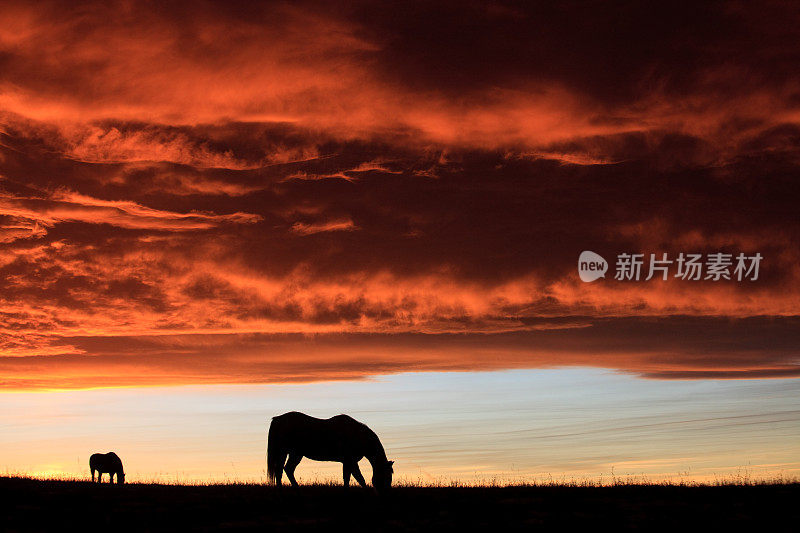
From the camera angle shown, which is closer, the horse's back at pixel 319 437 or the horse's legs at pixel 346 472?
the horse's legs at pixel 346 472

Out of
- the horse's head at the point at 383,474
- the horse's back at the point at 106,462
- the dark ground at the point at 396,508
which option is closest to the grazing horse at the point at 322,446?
the horse's head at the point at 383,474

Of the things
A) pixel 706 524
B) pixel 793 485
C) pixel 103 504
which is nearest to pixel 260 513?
pixel 103 504

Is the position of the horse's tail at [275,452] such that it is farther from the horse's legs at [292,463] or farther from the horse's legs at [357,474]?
the horse's legs at [357,474]

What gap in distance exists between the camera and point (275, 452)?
28.9 metres

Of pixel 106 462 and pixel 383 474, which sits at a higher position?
pixel 106 462

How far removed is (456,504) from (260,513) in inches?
216

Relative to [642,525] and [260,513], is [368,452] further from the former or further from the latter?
[642,525]

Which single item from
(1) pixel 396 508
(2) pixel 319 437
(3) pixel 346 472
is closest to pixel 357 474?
(3) pixel 346 472

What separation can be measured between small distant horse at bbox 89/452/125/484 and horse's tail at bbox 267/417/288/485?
1283 cm

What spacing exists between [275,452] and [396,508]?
779cm

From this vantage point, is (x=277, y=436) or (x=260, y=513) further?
(x=277, y=436)

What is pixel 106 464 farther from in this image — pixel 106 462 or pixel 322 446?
pixel 322 446

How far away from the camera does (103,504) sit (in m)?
22.8

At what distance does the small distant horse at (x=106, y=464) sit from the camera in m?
38.3
